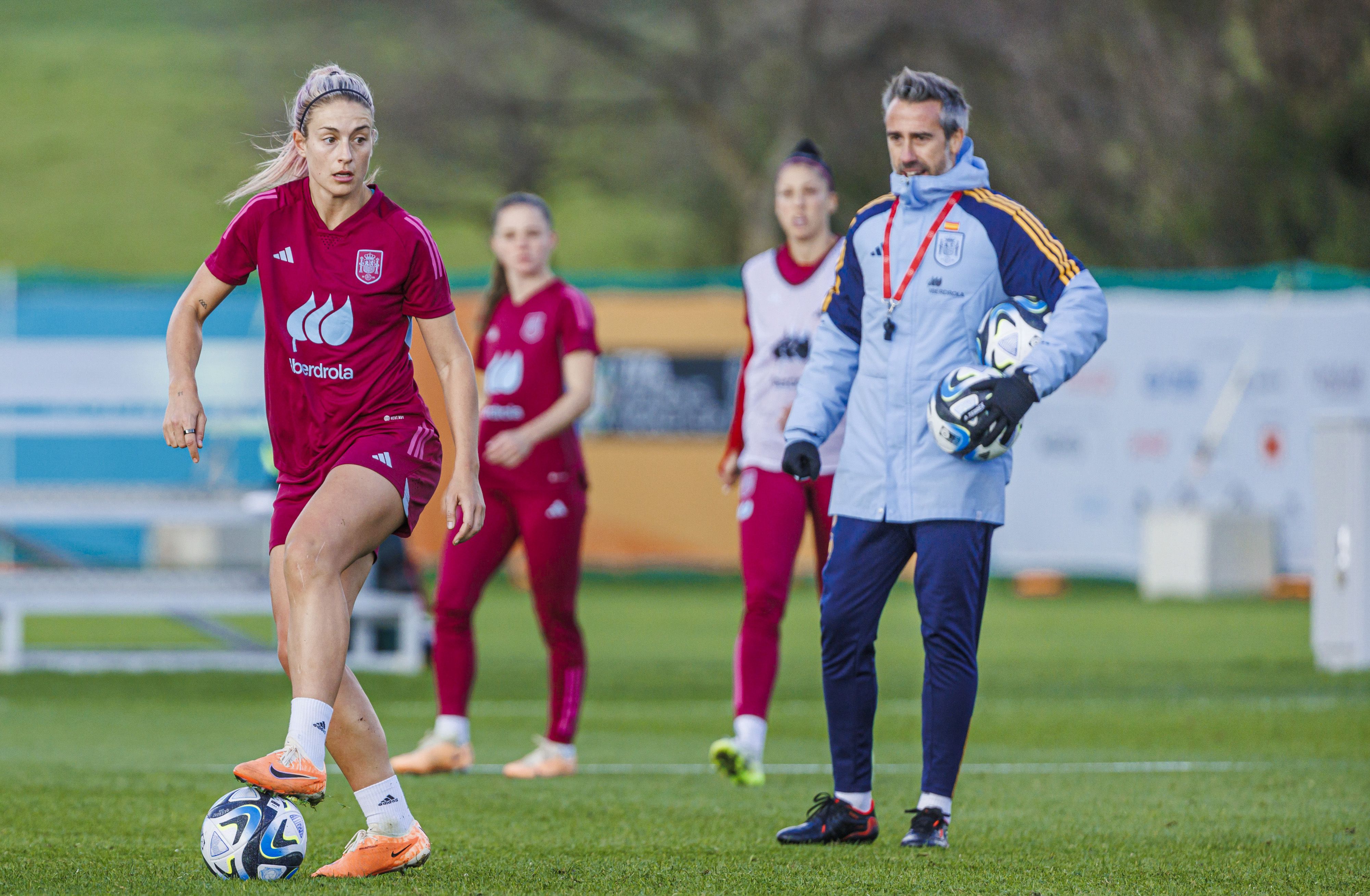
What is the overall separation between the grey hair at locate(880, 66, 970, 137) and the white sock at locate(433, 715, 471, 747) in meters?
3.04

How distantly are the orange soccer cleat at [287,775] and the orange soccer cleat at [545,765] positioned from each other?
272cm

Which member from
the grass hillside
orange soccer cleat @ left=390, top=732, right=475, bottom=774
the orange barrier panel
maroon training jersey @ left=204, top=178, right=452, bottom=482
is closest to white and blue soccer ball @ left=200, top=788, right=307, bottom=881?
maroon training jersey @ left=204, top=178, right=452, bottom=482

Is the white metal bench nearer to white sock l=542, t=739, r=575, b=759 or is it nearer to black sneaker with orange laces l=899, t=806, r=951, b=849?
white sock l=542, t=739, r=575, b=759

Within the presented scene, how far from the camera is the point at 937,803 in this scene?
5.24 meters

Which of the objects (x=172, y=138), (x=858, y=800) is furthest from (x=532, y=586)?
(x=172, y=138)

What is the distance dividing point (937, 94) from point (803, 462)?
1099mm

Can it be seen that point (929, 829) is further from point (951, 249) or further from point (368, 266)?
point (368, 266)

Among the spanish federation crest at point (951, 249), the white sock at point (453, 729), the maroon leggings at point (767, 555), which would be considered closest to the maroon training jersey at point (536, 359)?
the maroon leggings at point (767, 555)

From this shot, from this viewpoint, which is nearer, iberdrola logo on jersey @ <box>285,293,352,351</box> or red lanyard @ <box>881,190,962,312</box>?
iberdrola logo on jersey @ <box>285,293,352,351</box>

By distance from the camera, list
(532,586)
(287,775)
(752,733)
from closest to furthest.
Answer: (287,775) < (752,733) < (532,586)

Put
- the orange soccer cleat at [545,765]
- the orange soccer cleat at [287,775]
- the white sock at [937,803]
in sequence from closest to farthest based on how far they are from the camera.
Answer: the orange soccer cleat at [287,775], the white sock at [937,803], the orange soccer cleat at [545,765]

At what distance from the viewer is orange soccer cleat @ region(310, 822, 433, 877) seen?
465 cm

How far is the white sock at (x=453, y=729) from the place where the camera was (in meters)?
7.11

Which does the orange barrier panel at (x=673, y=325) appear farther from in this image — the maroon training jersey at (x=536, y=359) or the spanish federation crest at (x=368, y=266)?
the spanish federation crest at (x=368, y=266)
